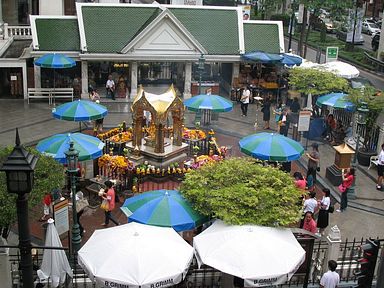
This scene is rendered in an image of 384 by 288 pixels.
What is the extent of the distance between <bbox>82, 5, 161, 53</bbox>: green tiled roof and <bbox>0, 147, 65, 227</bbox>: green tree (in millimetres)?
17311

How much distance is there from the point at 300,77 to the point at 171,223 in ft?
54.8

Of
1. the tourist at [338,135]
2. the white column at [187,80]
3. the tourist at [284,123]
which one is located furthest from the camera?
the white column at [187,80]

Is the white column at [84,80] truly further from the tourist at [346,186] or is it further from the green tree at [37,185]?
the tourist at [346,186]

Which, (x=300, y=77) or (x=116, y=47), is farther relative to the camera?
(x=116, y=47)

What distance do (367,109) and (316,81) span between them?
5.51m

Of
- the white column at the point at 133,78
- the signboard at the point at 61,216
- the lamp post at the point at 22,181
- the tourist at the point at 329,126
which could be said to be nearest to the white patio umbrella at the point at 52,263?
the signboard at the point at 61,216

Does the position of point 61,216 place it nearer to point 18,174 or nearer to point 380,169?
point 18,174

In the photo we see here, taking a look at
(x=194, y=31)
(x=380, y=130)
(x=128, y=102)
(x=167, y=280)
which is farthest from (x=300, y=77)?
(x=167, y=280)

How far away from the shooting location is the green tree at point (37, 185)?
12040 millimetres

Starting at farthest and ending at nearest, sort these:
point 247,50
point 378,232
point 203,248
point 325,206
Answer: point 247,50, point 378,232, point 325,206, point 203,248

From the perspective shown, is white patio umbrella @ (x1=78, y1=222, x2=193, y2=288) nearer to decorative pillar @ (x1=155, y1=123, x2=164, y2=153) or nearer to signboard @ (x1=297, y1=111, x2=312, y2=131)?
decorative pillar @ (x1=155, y1=123, x2=164, y2=153)

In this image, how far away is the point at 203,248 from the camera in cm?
1167

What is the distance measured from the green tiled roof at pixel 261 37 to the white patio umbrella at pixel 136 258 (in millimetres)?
22496

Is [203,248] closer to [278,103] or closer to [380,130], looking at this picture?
[380,130]
